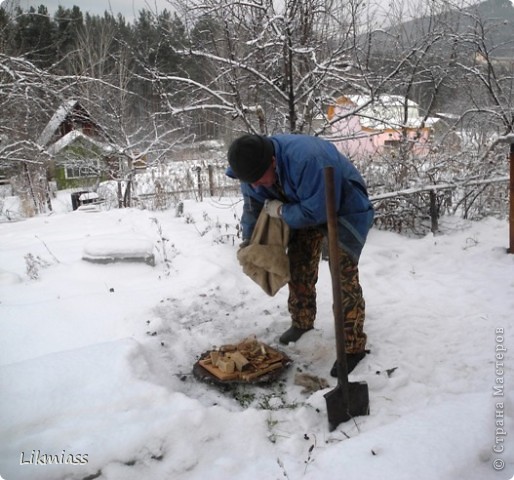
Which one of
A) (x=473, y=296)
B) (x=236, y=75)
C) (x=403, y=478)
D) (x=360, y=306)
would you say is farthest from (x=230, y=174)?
(x=236, y=75)

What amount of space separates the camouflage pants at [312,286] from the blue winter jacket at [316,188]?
157mm

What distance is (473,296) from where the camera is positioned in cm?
381

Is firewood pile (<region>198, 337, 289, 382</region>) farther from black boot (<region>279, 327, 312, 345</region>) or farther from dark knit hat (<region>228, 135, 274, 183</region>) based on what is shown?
dark knit hat (<region>228, 135, 274, 183</region>)

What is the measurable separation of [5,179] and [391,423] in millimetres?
15496

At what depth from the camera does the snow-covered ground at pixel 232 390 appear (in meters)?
1.99

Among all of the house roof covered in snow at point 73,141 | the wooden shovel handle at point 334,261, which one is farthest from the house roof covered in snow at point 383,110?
the house roof covered in snow at point 73,141

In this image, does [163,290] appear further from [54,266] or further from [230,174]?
[230,174]

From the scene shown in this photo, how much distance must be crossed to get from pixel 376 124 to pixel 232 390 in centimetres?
447

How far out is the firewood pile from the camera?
2.75m

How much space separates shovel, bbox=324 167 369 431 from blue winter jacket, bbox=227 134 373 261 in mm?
380

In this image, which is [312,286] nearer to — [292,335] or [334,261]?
[292,335]

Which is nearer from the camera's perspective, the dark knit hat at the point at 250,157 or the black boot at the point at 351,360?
the dark knit hat at the point at 250,157

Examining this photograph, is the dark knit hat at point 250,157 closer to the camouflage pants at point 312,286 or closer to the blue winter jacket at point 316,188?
the blue winter jacket at point 316,188

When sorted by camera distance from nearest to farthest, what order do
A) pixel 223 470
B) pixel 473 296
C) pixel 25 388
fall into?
pixel 223 470 < pixel 25 388 < pixel 473 296
